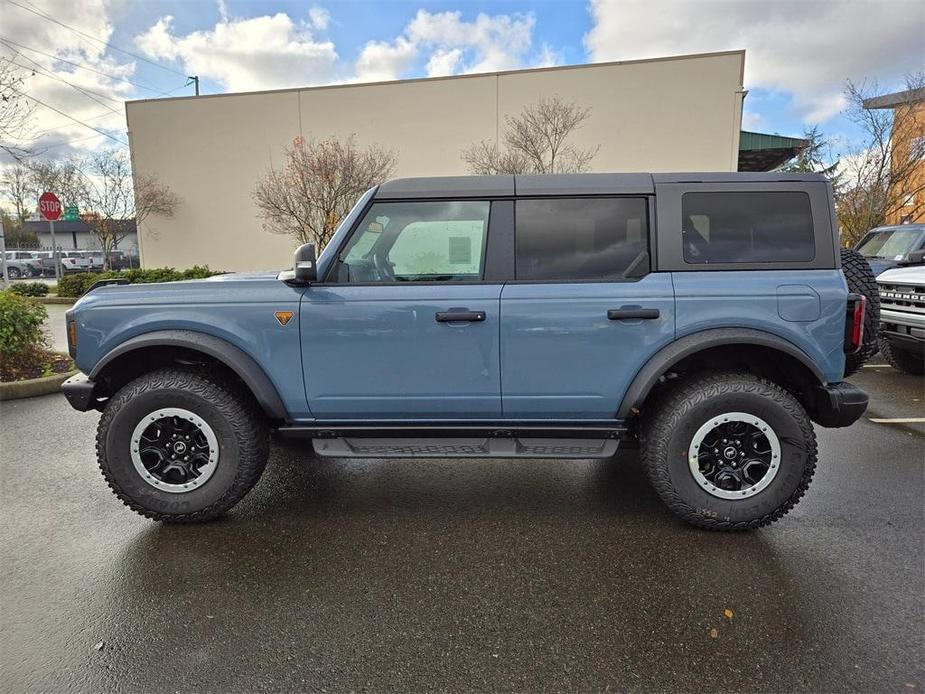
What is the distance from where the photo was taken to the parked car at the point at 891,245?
8711 millimetres

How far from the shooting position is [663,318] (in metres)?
2.94

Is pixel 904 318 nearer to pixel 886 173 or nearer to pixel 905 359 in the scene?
pixel 905 359

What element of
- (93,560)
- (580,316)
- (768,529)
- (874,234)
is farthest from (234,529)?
(874,234)

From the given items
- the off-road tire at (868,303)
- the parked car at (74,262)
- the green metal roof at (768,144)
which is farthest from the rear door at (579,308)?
the parked car at (74,262)

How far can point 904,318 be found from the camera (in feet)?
20.5

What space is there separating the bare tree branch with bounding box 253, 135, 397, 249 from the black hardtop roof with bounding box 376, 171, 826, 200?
12152mm

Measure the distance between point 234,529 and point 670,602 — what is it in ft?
7.71

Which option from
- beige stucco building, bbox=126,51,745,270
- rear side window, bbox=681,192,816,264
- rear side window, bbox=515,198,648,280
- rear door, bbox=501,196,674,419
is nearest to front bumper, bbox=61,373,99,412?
rear door, bbox=501,196,674,419

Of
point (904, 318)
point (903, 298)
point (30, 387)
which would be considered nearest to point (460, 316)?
point (30, 387)

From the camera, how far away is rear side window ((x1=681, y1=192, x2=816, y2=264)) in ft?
9.80

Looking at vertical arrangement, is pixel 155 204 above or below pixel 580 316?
above

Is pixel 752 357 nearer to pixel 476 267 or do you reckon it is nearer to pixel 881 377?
pixel 476 267

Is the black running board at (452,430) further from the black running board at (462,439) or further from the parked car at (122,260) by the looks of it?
the parked car at (122,260)

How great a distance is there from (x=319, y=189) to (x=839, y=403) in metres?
14.6
